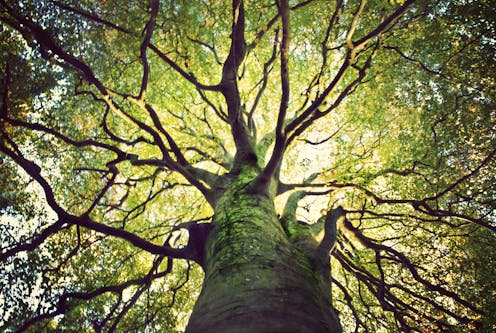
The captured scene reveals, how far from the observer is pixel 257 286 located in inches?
81.7

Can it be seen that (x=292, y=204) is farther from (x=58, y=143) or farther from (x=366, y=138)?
(x=58, y=143)

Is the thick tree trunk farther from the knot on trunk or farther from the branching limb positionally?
the branching limb

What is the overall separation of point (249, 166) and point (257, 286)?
3.30 m

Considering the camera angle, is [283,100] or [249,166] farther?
[249,166]

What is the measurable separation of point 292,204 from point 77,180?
4.88 m

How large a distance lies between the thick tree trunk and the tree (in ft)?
0.05

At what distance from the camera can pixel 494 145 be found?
4895 mm

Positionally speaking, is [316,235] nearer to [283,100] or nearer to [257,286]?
[283,100]

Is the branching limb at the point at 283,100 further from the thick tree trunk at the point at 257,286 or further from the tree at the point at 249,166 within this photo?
the thick tree trunk at the point at 257,286

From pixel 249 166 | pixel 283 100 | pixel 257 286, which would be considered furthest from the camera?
pixel 249 166

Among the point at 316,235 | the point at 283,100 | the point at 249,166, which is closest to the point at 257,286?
the point at 283,100

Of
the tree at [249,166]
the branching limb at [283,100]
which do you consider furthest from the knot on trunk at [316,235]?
the branching limb at [283,100]

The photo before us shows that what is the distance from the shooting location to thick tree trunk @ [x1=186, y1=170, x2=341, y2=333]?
1.78 meters

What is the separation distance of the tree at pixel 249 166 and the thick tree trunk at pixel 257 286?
0.6 inches
